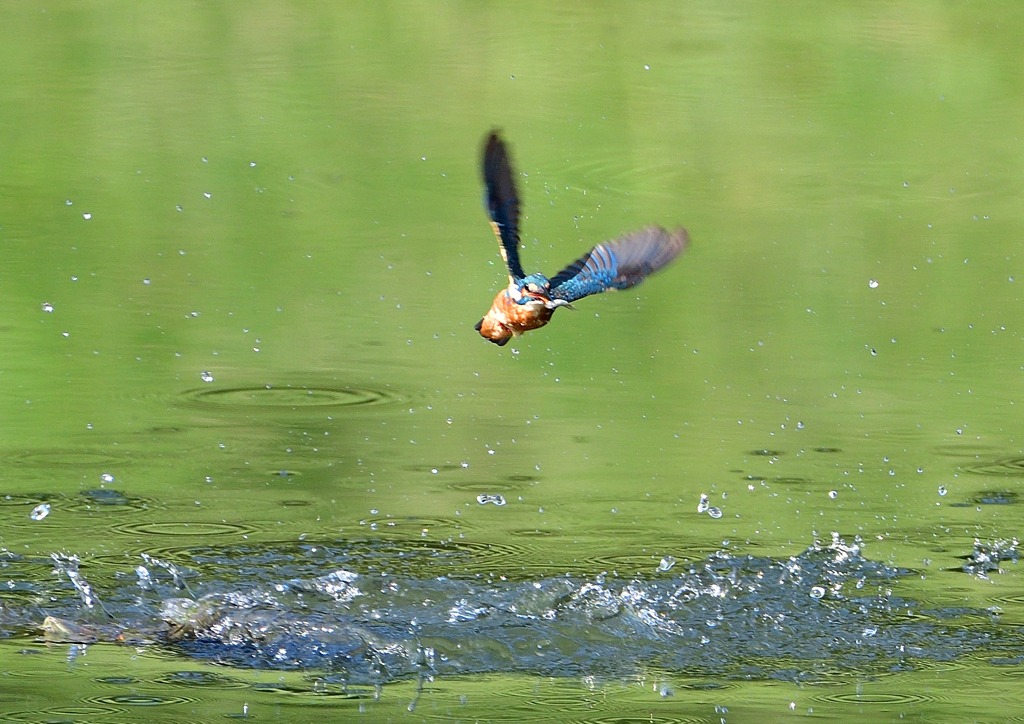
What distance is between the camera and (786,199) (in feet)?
21.4

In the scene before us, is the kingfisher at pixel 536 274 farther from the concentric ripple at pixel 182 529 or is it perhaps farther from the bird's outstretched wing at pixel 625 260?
the concentric ripple at pixel 182 529

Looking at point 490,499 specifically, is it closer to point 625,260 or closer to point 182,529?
point 182,529

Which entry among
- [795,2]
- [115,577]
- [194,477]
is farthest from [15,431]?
[795,2]

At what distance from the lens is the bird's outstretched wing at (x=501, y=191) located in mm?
2693

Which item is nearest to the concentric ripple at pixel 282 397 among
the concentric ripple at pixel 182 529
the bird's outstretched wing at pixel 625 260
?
the concentric ripple at pixel 182 529

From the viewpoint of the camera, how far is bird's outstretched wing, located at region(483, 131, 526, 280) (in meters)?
2.69

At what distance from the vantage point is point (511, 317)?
2.87 metres

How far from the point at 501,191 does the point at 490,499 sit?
120 centimetres

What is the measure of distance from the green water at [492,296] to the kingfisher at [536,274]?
0.56 m

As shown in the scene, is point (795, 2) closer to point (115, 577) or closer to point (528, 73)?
point (528, 73)

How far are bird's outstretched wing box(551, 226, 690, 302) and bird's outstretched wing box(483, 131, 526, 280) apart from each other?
0.20 meters

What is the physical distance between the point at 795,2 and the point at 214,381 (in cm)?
471

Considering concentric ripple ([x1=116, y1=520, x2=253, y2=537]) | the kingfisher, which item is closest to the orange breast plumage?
the kingfisher

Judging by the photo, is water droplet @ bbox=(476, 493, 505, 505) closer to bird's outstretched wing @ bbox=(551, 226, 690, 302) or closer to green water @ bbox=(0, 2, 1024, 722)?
green water @ bbox=(0, 2, 1024, 722)
